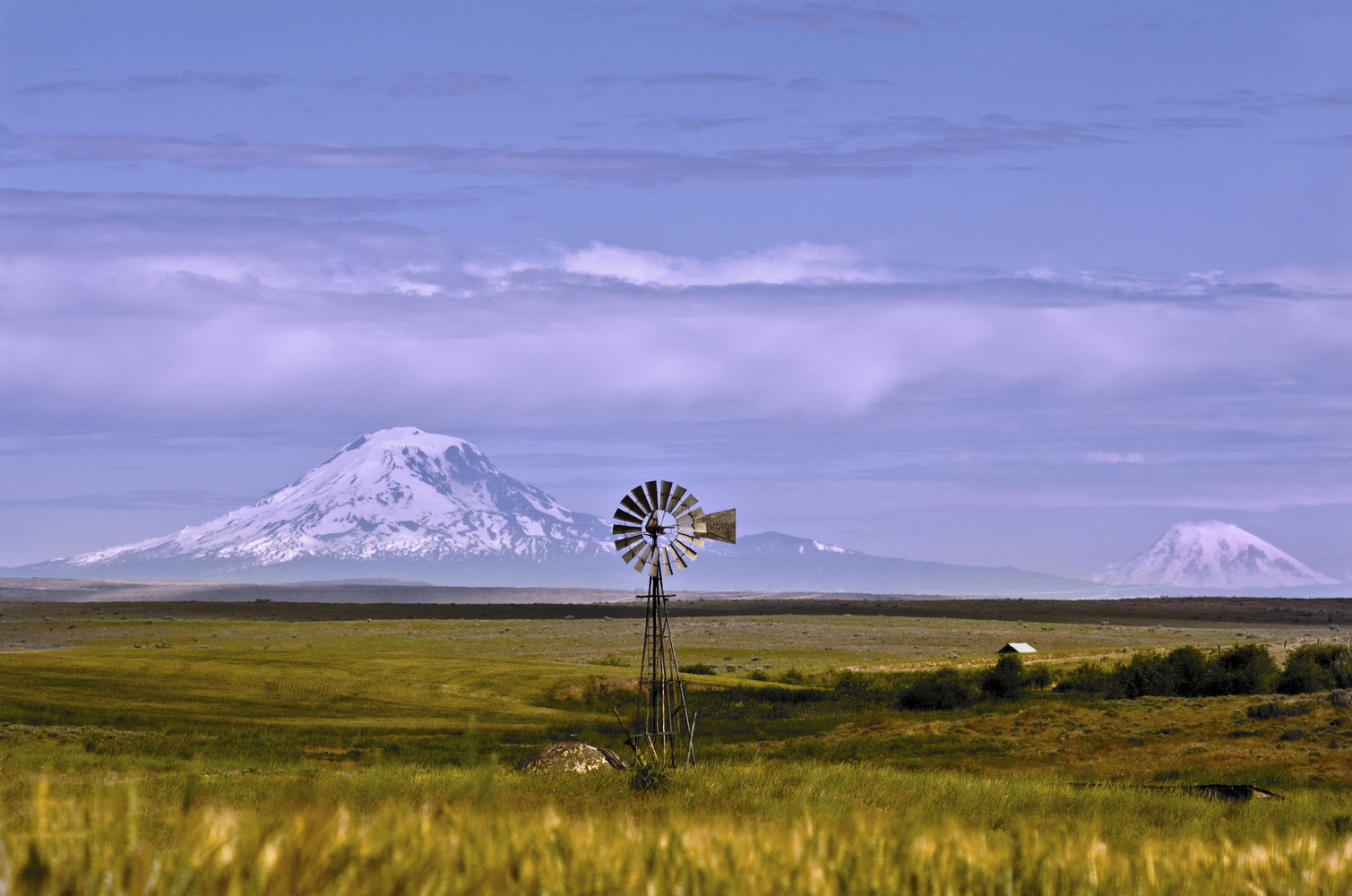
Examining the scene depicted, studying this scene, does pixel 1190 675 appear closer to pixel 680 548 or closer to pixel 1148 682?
pixel 1148 682

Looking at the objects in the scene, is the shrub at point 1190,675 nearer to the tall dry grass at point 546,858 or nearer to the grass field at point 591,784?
the grass field at point 591,784

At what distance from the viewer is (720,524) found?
87.7 feet

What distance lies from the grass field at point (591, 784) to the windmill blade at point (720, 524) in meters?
5.48

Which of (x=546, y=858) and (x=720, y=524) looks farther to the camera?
(x=720, y=524)

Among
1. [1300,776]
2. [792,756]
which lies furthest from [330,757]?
[1300,776]

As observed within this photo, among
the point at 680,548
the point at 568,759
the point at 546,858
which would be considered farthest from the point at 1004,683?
the point at 546,858

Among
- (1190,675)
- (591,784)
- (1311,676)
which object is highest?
(591,784)

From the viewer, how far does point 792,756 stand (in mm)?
31359

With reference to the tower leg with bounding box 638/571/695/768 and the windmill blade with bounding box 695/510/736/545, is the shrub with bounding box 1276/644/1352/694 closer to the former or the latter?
the tower leg with bounding box 638/571/695/768

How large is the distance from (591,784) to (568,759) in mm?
5982

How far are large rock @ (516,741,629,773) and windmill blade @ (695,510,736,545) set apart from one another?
18.1ft

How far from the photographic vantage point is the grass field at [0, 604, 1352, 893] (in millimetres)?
3076

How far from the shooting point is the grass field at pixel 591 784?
10.1ft

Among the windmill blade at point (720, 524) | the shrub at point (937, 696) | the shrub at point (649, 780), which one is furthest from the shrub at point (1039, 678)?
the shrub at point (649, 780)
